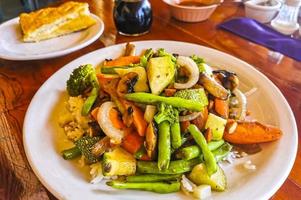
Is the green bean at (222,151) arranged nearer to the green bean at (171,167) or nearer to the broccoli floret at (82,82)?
the green bean at (171,167)

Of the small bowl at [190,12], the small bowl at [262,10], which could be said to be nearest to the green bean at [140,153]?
the small bowl at [190,12]

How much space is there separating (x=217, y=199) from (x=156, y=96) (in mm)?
310

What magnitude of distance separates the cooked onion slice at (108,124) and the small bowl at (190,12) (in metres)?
0.88

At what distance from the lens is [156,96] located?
0.93 meters

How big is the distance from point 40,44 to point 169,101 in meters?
0.85

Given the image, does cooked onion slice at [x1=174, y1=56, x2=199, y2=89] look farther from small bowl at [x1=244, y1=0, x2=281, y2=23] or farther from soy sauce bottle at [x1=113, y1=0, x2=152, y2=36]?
small bowl at [x1=244, y1=0, x2=281, y2=23]

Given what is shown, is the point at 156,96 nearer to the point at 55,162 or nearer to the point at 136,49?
the point at 55,162

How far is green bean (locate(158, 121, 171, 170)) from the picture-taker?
2.78ft

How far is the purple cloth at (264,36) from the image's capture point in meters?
1.49

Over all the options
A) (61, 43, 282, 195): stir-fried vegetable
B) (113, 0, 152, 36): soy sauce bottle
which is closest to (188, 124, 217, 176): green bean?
(61, 43, 282, 195): stir-fried vegetable

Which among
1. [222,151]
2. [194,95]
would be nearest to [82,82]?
[194,95]

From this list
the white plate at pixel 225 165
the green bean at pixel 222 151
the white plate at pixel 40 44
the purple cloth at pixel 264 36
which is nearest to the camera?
the white plate at pixel 225 165

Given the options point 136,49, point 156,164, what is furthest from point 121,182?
point 136,49

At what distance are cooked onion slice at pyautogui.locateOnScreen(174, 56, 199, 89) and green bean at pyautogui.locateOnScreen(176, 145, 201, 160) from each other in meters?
0.19
